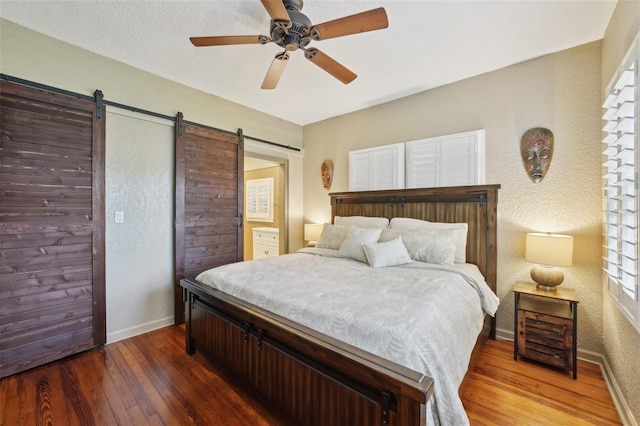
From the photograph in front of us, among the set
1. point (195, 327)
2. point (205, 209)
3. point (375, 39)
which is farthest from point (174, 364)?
point (375, 39)

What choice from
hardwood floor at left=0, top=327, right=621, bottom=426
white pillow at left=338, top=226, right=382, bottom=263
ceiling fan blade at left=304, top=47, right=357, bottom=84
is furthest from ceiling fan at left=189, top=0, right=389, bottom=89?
hardwood floor at left=0, top=327, right=621, bottom=426

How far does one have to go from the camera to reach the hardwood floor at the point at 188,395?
1.70 m

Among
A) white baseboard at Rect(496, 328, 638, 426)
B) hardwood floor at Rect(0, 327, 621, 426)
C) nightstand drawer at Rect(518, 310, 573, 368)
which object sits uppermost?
nightstand drawer at Rect(518, 310, 573, 368)

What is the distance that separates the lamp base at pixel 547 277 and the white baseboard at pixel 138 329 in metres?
3.73

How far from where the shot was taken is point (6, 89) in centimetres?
212

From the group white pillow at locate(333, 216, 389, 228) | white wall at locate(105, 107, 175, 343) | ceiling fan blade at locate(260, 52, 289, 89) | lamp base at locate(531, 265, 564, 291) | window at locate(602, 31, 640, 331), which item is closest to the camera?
window at locate(602, 31, 640, 331)

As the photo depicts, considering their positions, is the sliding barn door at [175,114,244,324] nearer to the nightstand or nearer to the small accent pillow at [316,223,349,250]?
the small accent pillow at [316,223,349,250]

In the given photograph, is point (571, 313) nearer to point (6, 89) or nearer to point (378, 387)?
point (378, 387)

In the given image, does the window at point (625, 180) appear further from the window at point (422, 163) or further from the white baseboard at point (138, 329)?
the white baseboard at point (138, 329)

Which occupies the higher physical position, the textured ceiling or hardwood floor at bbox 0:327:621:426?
the textured ceiling

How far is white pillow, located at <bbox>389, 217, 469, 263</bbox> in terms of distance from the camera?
2.80 metres

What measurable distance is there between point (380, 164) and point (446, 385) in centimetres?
288

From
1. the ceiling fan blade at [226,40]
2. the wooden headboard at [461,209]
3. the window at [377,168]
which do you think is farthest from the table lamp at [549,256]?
the ceiling fan blade at [226,40]

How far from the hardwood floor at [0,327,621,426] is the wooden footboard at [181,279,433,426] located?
20 cm
